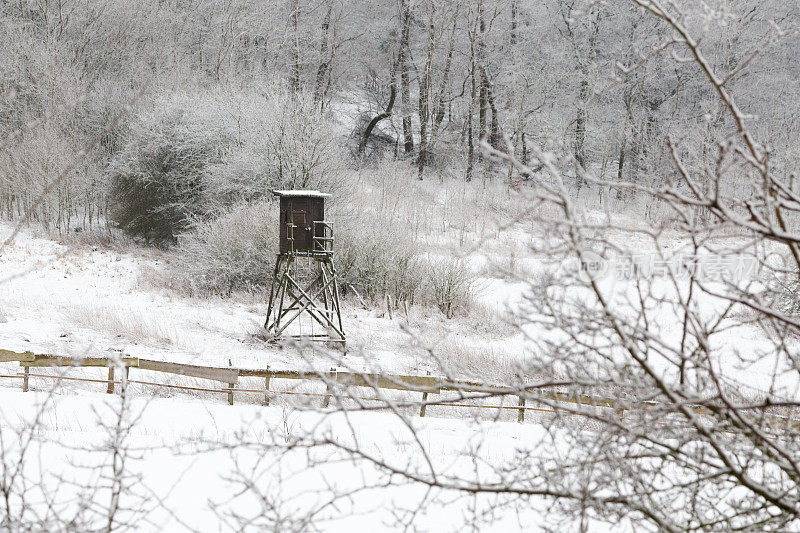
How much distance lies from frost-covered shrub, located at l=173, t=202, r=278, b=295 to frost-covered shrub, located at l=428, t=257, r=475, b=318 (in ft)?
14.1

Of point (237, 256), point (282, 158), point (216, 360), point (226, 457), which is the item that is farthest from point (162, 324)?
point (226, 457)

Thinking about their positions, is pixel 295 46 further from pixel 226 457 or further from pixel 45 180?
pixel 226 457

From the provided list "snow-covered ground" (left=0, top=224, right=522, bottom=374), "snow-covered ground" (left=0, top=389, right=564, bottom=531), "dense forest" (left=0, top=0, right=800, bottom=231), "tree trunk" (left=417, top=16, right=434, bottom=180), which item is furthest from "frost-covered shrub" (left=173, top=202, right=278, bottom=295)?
"tree trunk" (left=417, top=16, right=434, bottom=180)

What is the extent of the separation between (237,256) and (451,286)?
18.6ft

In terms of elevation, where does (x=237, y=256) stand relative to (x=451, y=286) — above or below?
above

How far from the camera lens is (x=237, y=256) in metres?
18.8

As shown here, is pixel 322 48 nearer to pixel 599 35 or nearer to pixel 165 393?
pixel 599 35

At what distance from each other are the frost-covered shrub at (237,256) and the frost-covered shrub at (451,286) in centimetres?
431

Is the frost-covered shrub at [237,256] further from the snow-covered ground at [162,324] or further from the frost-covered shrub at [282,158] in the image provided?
the frost-covered shrub at [282,158]

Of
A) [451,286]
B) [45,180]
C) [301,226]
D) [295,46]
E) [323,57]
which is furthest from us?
[323,57]

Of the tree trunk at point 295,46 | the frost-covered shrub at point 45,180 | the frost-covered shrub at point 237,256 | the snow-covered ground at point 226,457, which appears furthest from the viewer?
the tree trunk at point 295,46

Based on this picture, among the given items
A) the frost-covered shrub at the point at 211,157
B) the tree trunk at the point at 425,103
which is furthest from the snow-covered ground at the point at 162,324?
the tree trunk at the point at 425,103

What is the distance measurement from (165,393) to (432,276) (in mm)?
8817

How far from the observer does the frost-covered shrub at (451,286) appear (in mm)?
17906
